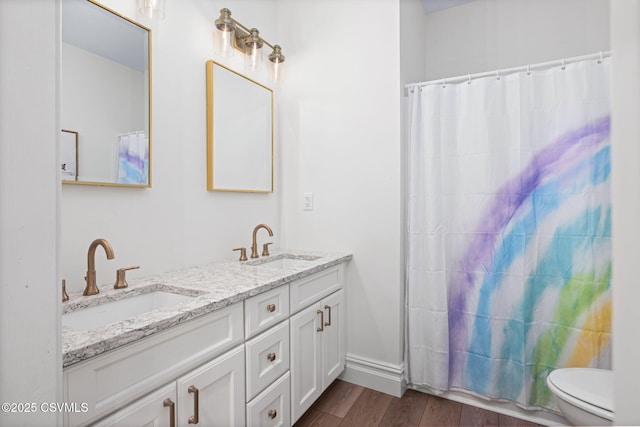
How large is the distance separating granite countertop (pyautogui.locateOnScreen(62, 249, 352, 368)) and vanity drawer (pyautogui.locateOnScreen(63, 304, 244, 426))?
1.4 inches

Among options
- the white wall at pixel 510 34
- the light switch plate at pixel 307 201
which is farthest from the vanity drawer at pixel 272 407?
the white wall at pixel 510 34

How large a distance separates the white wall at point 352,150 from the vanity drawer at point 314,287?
0.17 m

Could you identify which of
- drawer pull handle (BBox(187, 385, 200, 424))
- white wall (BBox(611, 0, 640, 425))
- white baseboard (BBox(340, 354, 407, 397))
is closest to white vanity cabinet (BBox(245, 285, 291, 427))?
drawer pull handle (BBox(187, 385, 200, 424))

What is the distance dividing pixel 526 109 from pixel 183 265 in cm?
198

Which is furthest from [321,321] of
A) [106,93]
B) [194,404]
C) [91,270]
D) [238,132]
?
[106,93]

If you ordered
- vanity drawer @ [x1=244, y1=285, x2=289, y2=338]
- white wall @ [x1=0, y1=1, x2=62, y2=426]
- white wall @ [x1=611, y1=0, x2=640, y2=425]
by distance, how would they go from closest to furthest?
white wall @ [x1=611, y1=0, x2=640, y2=425]
white wall @ [x1=0, y1=1, x2=62, y2=426]
vanity drawer @ [x1=244, y1=285, x2=289, y2=338]

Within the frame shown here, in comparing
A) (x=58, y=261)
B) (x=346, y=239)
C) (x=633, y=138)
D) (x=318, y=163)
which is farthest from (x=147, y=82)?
(x=633, y=138)

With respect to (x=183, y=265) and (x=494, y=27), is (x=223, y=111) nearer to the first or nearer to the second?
(x=183, y=265)

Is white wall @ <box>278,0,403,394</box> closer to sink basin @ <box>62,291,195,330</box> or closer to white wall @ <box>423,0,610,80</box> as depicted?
white wall @ <box>423,0,610,80</box>

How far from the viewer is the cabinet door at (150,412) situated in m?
0.88

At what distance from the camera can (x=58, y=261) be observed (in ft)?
1.61

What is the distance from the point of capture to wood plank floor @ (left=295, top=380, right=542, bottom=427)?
69.0 inches

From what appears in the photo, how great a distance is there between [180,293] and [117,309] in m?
0.23

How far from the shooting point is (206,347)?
1.13m
